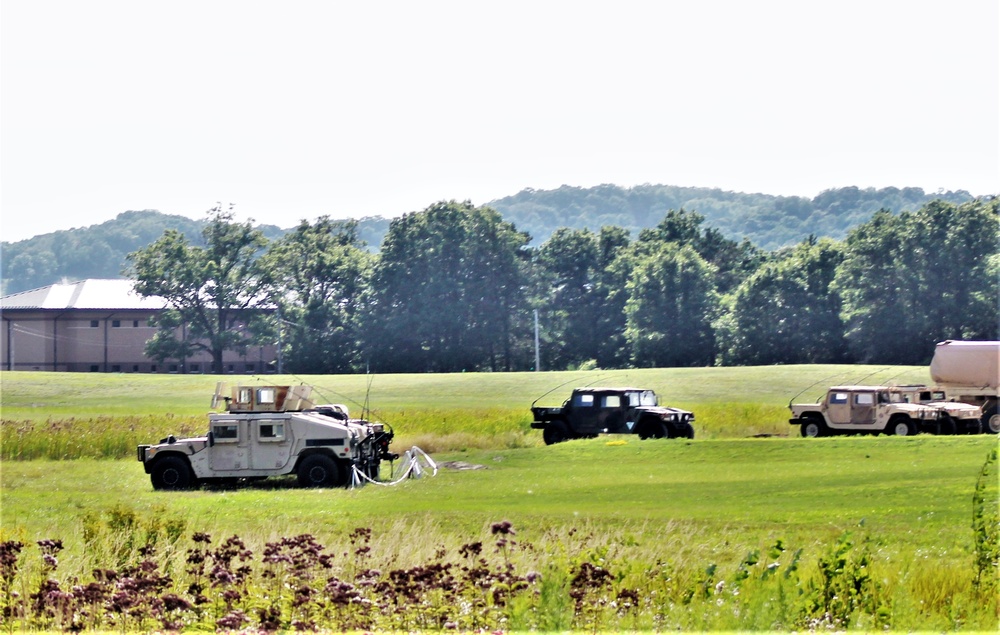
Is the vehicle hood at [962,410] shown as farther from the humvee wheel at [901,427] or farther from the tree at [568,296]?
the tree at [568,296]

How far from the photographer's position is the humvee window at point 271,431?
22.1 meters

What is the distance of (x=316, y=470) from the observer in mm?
22000

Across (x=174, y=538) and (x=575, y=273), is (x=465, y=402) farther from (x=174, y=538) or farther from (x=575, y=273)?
(x=174, y=538)

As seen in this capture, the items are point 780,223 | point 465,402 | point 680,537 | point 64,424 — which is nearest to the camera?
point 680,537

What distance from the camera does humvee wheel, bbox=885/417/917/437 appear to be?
29688 millimetres

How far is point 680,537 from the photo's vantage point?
45.3ft

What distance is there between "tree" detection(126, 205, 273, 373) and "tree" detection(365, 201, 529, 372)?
7.09 metres

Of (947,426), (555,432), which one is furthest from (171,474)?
(947,426)

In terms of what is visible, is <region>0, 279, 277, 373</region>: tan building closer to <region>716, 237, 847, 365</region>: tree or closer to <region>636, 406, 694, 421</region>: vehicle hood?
<region>636, 406, 694, 421</region>: vehicle hood

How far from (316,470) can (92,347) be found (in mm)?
25848

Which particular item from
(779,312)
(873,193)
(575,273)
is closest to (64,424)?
(575,273)

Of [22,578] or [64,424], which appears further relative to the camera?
[64,424]

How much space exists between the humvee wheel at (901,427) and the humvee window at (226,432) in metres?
16.3

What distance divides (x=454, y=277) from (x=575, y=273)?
17.7ft
